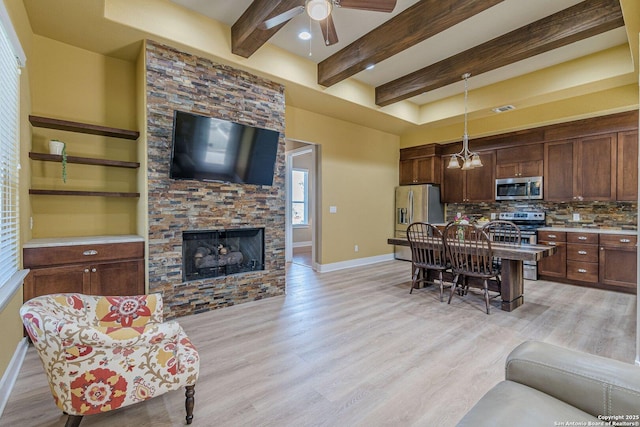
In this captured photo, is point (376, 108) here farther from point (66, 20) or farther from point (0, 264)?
point (0, 264)

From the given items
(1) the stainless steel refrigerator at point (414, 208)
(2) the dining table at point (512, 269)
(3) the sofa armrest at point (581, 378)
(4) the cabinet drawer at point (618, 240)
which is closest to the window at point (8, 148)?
(3) the sofa armrest at point (581, 378)

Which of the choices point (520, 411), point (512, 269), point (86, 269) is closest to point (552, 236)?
point (512, 269)

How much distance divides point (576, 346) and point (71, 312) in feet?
12.5

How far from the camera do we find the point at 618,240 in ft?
14.0

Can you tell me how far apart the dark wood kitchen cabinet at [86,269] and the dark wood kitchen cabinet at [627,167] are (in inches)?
256

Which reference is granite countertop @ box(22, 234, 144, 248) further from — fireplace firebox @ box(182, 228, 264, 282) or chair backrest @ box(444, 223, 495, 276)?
chair backrest @ box(444, 223, 495, 276)

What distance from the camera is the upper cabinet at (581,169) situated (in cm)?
453

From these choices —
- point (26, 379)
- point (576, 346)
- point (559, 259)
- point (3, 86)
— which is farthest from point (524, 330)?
point (3, 86)

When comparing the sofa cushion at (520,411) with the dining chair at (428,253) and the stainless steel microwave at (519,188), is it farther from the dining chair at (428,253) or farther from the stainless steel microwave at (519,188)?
the stainless steel microwave at (519,188)

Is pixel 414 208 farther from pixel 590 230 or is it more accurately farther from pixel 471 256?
pixel 471 256

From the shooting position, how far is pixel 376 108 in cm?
521

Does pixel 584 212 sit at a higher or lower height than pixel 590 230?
higher

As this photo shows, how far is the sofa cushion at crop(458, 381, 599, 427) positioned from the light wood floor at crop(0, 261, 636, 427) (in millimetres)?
784

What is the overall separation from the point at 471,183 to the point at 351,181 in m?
2.47
